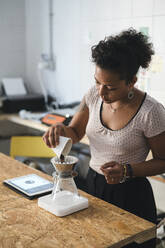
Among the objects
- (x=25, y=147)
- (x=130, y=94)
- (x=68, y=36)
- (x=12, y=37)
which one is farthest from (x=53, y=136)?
(x=12, y=37)

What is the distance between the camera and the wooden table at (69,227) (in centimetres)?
118

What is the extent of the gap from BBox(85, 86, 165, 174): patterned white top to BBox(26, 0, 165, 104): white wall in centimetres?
113

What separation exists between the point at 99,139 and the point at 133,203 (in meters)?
0.34

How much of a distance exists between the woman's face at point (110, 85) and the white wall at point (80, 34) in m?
1.21

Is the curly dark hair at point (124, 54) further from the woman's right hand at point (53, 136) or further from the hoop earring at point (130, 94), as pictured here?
the woman's right hand at point (53, 136)

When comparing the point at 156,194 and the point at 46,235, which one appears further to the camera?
the point at 156,194

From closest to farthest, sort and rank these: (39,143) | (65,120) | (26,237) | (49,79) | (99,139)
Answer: (26,237), (99,139), (39,143), (65,120), (49,79)

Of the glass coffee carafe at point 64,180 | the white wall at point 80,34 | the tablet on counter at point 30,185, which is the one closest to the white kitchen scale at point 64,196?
the glass coffee carafe at point 64,180

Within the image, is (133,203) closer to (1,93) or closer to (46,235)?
(46,235)

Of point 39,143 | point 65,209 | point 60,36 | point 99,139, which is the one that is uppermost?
point 60,36

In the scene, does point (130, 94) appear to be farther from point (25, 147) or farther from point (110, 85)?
point (25, 147)

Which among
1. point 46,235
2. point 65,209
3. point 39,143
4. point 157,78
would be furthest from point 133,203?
point 157,78

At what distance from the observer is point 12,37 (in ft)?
12.9

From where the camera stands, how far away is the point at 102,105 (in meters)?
1.79
